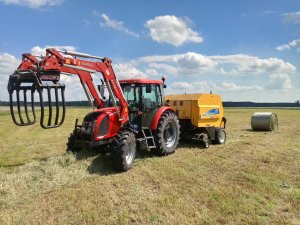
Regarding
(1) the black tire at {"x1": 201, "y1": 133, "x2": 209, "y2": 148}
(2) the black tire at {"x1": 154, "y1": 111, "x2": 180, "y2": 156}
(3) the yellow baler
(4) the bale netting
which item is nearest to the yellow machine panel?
(3) the yellow baler

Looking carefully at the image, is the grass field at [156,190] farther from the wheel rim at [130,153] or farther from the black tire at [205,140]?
the black tire at [205,140]

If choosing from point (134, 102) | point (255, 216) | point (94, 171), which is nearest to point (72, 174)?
point (94, 171)

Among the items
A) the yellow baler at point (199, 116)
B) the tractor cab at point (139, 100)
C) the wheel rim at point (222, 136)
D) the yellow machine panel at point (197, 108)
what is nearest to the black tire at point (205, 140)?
the yellow baler at point (199, 116)

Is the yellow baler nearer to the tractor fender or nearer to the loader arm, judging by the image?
the tractor fender

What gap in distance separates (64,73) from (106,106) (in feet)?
7.18

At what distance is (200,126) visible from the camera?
13070 mm

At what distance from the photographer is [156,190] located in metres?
7.56

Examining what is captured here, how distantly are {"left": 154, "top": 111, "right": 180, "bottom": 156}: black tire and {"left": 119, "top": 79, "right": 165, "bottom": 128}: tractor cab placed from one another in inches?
13.8

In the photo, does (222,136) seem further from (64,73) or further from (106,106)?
(64,73)

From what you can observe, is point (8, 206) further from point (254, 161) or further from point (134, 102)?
point (254, 161)

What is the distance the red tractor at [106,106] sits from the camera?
812 centimetres

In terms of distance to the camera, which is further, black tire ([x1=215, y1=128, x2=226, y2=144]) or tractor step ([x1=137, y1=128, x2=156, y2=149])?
black tire ([x1=215, y1=128, x2=226, y2=144])

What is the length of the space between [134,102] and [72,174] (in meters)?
3.36

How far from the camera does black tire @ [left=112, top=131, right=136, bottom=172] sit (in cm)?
871
